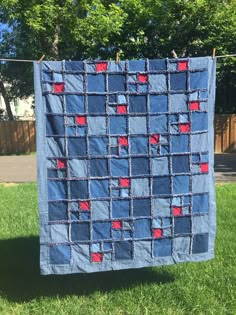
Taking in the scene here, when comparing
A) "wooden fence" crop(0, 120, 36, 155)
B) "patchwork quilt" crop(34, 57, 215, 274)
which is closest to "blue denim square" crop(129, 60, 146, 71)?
"patchwork quilt" crop(34, 57, 215, 274)

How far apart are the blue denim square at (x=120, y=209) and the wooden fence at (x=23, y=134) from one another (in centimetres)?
1507

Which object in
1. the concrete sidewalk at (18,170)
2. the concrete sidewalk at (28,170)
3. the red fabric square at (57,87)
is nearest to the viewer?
the red fabric square at (57,87)

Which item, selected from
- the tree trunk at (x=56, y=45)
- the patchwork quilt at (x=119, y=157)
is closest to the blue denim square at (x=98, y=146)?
the patchwork quilt at (x=119, y=157)

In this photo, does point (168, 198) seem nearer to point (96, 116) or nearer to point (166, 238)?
point (166, 238)

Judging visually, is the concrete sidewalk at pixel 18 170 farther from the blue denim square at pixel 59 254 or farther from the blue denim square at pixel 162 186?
the blue denim square at pixel 162 186

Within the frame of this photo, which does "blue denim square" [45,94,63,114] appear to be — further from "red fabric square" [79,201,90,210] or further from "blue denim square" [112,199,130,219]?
"blue denim square" [112,199,130,219]

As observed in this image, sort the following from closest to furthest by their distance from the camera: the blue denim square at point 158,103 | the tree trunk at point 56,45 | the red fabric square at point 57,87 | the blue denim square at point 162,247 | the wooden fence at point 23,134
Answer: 1. the red fabric square at point 57,87
2. the blue denim square at point 158,103
3. the blue denim square at point 162,247
4. the tree trunk at point 56,45
5. the wooden fence at point 23,134

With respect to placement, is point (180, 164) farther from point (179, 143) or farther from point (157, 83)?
point (157, 83)

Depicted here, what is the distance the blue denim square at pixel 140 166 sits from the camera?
4012 mm

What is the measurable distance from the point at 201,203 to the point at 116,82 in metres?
1.22

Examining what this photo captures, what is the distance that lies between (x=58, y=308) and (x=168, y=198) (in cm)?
127

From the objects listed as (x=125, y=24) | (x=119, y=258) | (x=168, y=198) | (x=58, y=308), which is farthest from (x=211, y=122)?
(x=125, y=24)

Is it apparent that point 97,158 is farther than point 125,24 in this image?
No

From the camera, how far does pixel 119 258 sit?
13.4 ft
